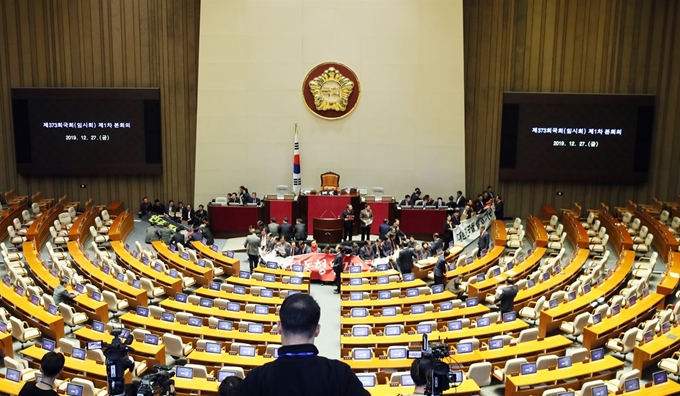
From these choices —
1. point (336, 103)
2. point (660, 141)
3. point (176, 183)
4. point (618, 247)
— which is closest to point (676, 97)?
point (660, 141)

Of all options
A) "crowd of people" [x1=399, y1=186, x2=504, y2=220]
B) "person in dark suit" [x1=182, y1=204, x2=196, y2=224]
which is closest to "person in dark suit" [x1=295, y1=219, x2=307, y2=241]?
"crowd of people" [x1=399, y1=186, x2=504, y2=220]

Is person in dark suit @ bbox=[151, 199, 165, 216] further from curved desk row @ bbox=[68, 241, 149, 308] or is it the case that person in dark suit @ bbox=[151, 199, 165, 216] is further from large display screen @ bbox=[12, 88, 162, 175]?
curved desk row @ bbox=[68, 241, 149, 308]

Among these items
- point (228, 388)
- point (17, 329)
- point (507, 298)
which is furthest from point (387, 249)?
point (228, 388)

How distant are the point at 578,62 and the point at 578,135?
2342 millimetres

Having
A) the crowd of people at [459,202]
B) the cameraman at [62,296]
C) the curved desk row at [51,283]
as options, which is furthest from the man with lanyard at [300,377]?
the crowd of people at [459,202]

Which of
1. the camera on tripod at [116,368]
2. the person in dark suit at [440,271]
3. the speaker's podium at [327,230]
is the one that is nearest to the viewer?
the camera on tripod at [116,368]

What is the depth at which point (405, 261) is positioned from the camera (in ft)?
50.3

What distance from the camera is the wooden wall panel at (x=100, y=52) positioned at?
20.7 meters

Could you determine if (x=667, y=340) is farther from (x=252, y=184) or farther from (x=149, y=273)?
(x=252, y=184)

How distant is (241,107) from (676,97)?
13379 millimetres

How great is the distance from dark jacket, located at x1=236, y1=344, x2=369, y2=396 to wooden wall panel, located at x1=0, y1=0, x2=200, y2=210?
19.6 m

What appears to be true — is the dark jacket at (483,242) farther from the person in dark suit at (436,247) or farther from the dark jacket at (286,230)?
the dark jacket at (286,230)

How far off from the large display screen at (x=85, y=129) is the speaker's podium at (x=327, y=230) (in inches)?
247

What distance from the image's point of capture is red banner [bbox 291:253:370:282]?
1560 cm
